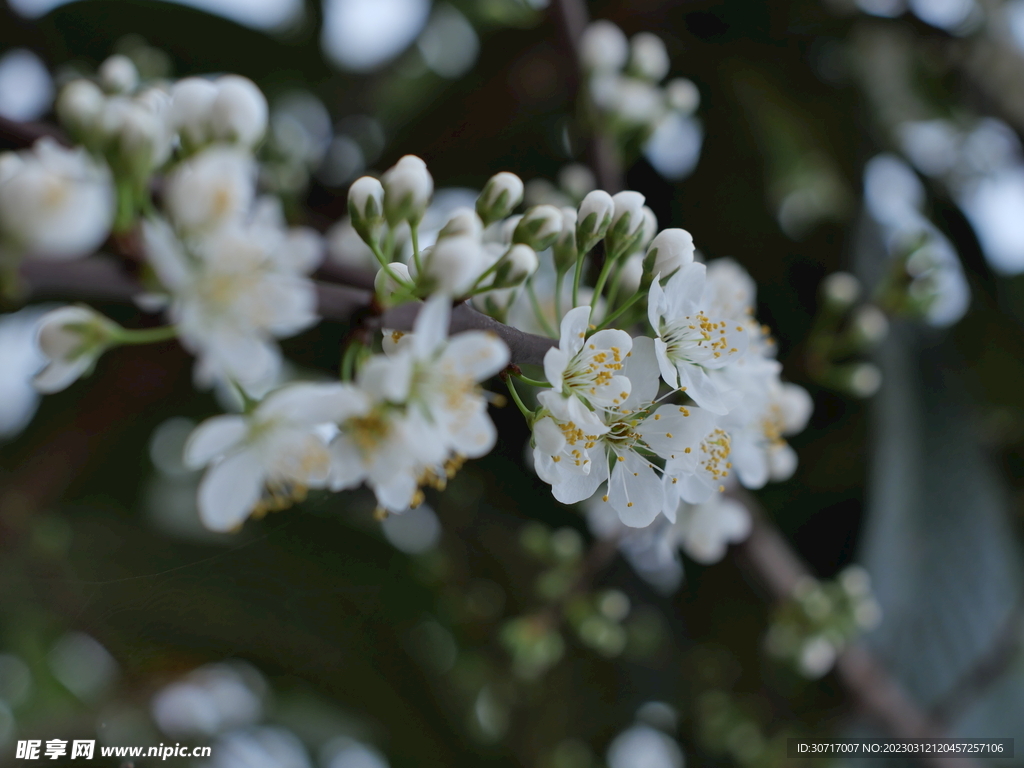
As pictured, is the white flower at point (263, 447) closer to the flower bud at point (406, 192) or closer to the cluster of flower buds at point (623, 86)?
the flower bud at point (406, 192)

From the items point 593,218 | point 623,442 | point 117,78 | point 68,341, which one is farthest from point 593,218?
point 117,78

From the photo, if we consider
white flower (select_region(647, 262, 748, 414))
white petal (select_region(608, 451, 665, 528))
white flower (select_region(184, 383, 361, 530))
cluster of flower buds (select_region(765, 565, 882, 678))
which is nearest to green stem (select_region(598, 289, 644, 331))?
white flower (select_region(647, 262, 748, 414))

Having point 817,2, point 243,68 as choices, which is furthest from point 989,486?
point 243,68

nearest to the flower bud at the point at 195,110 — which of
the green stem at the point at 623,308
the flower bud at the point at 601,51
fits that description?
the green stem at the point at 623,308

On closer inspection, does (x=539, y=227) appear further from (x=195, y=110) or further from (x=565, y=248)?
(x=195, y=110)

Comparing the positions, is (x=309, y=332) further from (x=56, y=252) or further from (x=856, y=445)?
(x=856, y=445)
